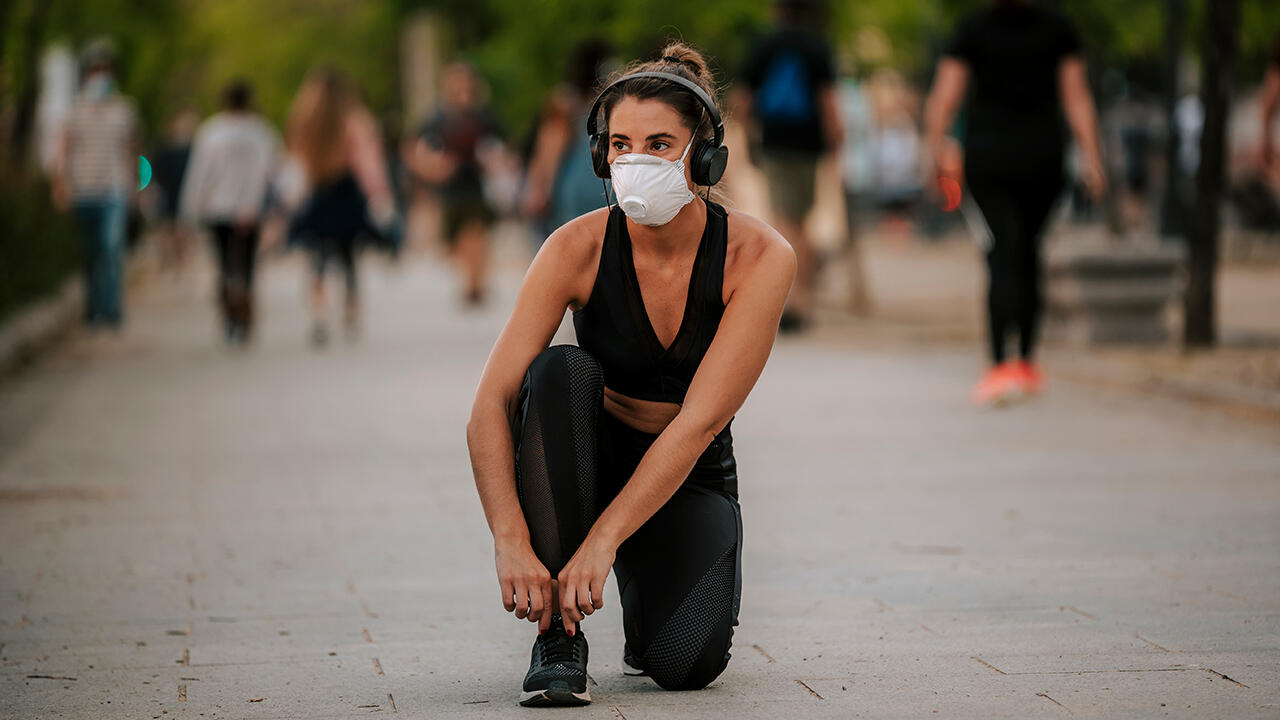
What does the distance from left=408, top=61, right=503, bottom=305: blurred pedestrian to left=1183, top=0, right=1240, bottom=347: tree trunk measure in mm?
7804

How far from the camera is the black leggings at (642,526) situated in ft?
14.9

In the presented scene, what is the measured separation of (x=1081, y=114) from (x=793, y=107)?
4.62 metres

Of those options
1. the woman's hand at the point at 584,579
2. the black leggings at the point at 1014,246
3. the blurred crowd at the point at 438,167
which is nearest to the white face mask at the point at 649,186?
the woman's hand at the point at 584,579

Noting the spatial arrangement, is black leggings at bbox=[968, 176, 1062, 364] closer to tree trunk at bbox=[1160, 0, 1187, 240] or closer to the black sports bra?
the black sports bra

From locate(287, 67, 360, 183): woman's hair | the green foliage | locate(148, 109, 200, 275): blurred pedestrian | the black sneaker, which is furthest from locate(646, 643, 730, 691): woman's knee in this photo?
locate(148, 109, 200, 275): blurred pedestrian

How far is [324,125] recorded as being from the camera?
619 inches

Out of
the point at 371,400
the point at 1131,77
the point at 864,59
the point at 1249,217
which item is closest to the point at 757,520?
the point at 371,400

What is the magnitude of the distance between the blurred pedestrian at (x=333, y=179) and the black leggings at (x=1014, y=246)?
6.47 metres

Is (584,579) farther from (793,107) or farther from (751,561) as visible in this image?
(793,107)

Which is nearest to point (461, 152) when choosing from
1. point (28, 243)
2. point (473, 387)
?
point (28, 243)

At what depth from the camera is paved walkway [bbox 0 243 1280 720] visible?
15.3 ft

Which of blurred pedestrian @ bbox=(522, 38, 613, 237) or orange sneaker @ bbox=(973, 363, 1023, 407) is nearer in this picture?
orange sneaker @ bbox=(973, 363, 1023, 407)

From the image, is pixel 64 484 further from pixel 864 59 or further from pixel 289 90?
pixel 289 90

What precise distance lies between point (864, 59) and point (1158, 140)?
39.9 ft
